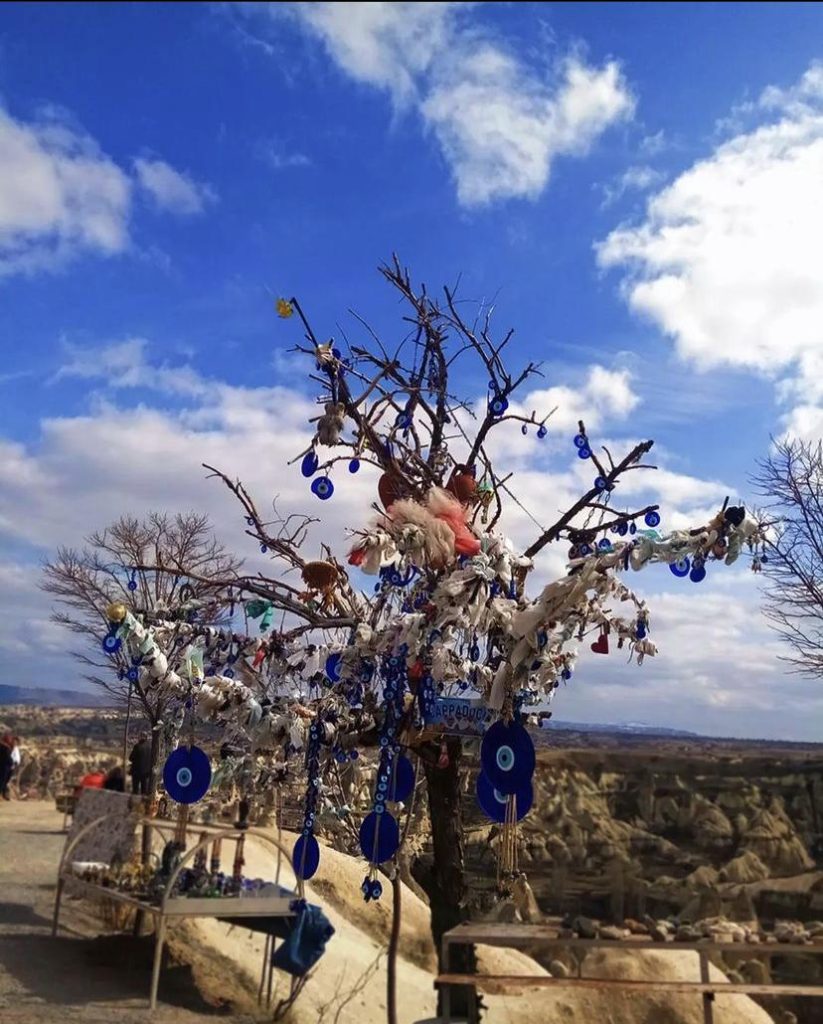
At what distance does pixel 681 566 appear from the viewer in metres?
4.82

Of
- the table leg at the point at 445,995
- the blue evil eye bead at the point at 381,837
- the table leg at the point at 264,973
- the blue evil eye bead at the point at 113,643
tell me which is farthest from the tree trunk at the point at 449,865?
the blue evil eye bead at the point at 113,643

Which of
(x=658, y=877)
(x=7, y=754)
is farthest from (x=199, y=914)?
(x=658, y=877)

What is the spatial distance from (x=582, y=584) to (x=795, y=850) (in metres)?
34.6

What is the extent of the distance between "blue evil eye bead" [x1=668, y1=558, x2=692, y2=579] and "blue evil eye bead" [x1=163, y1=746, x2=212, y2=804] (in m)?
3.60

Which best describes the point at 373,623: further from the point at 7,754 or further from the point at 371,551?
the point at 7,754

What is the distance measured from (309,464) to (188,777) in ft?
7.76

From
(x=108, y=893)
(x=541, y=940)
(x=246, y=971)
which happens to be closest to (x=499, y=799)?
(x=541, y=940)

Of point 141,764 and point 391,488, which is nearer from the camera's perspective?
point 391,488

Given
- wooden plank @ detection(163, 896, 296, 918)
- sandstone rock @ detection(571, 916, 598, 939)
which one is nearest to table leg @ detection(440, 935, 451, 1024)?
sandstone rock @ detection(571, 916, 598, 939)

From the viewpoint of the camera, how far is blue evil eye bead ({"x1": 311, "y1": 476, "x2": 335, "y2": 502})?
6586 mm

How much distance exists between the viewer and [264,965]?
755 cm

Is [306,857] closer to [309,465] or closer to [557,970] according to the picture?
[309,465]

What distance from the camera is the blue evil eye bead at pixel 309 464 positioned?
6426mm

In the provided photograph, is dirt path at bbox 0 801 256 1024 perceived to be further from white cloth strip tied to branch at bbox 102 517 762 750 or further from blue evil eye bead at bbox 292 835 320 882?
white cloth strip tied to branch at bbox 102 517 762 750
